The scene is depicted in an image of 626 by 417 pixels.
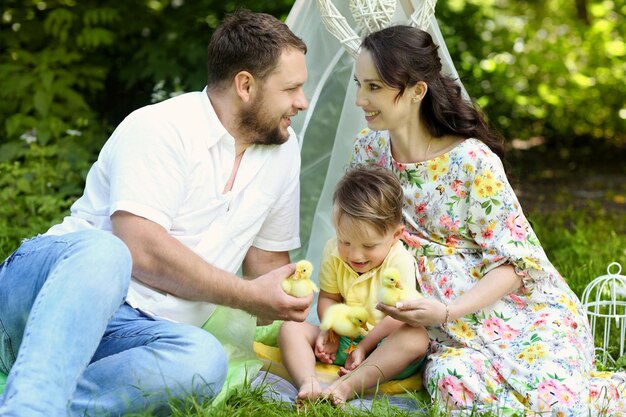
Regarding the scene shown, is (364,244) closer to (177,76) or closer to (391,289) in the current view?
(391,289)

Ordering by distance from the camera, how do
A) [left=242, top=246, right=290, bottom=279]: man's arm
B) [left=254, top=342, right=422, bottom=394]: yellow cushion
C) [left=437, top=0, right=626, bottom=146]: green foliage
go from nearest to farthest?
[left=254, top=342, right=422, bottom=394]: yellow cushion → [left=242, top=246, right=290, bottom=279]: man's arm → [left=437, top=0, right=626, bottom=146]: green foliage

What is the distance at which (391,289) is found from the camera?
2812 millimetres

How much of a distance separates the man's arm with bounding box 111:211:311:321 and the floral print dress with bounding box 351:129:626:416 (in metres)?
0.51

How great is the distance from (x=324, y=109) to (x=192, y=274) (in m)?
1.18

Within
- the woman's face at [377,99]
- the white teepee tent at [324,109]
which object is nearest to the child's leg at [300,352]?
the white teepee tent at [324,109]

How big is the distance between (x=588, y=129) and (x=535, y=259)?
544cm

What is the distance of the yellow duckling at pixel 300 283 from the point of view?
9.15ft

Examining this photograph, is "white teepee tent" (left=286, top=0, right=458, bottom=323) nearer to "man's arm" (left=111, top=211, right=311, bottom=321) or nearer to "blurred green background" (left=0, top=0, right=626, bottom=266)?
"man's arm" (left=111, top=211, right=311, bottom=321)

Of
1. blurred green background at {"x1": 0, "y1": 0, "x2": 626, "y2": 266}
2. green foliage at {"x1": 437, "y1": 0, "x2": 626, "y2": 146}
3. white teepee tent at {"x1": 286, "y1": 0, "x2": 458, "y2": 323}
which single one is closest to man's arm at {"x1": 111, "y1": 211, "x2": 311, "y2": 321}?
white teepee tent at {"x1": 286, "y1": 0, "x2": 458, "y2": 323}

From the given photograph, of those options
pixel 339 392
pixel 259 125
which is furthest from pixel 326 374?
pixel 259 125

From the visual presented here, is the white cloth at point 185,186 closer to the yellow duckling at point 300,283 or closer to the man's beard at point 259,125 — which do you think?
the man's beard at point 259,125

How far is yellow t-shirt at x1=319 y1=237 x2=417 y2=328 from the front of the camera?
3031 mm

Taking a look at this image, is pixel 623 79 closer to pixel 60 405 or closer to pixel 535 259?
pixel 535 259

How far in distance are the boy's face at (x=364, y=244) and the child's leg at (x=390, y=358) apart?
9.6 inches
